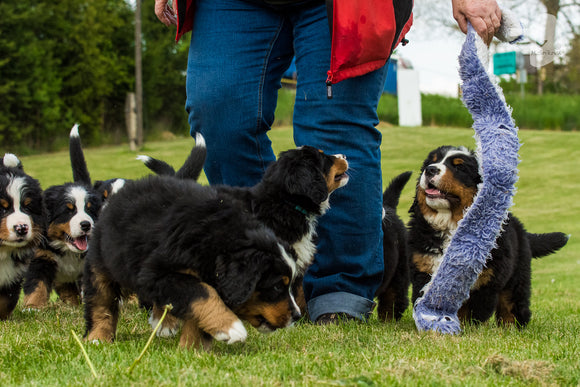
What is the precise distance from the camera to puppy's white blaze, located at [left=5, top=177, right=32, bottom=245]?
3641 mm

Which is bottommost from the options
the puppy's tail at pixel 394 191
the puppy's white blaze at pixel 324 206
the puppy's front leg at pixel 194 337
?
the puppy's front leg at pixel 194 337

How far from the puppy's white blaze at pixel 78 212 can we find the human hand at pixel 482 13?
2.77m

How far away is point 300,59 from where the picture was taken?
10.6ft

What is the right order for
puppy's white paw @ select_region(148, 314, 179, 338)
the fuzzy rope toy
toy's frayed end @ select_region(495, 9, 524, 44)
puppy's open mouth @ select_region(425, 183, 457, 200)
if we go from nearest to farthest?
puppy's white paw @ select_region(148, 314, 179, 338) < toy's frayed end @ select_region(495, 9, 524, 44) < the fuzzy rope toy < puppy's open mouth @ select_region(425, 183, 457, 200)

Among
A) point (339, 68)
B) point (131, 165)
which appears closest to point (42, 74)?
point (131, 165)

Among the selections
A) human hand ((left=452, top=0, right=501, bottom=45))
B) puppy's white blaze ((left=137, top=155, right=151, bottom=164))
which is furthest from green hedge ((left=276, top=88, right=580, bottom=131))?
human hand ((left=452, top=0, right=501, bottom=45))

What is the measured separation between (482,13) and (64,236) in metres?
3.04

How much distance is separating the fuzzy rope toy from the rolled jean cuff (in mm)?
268

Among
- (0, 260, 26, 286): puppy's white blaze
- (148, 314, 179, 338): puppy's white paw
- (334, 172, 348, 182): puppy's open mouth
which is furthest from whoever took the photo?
(0, 260, 26, 286): puppy's white blaze

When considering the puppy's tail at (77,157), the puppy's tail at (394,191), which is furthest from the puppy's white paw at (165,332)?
the puppy's tail at (394,191)

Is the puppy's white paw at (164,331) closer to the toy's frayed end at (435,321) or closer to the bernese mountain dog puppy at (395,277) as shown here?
the toy's frayed end at (435,321)

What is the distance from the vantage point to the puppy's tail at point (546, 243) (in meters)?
4.30

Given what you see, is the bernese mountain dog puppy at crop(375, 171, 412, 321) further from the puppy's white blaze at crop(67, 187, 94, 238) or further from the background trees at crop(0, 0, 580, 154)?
the background trees at crop(0, 0, 580, 154)

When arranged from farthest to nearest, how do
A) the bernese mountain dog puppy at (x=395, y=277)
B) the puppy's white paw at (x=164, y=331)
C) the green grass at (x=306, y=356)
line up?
1. the bernese mountain dog puppy at (x=395, y=277)
2. the puppy's white paw at (x=164, y=331)
3. the green grass at (x=306, y=356)
